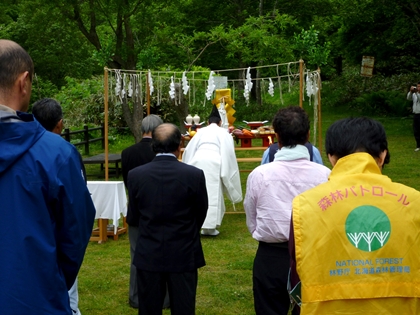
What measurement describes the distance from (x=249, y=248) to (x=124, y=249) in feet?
5.16

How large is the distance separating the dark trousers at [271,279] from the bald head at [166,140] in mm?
918

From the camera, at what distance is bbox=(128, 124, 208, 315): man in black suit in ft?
13.9

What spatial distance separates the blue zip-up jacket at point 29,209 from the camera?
232cm

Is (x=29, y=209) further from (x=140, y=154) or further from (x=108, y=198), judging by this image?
(x=108, y=198)

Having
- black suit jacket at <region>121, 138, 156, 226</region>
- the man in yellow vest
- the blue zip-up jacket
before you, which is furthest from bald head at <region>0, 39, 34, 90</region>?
black suit jacket at <region>121, 138, 156, 226</region>

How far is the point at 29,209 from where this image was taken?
7.68 feet

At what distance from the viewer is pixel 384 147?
2.65 metres

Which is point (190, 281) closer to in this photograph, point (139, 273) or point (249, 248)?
point (139, 273)

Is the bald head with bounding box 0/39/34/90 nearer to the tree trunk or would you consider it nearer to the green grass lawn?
the green grass lawn

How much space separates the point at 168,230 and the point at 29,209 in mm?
1949

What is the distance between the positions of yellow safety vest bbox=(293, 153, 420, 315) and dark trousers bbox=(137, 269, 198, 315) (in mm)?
1858

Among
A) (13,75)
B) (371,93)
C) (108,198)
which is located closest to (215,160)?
(108,198)

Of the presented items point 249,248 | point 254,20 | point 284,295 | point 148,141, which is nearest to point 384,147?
point 284,295

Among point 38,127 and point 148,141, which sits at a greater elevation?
point 38,127
